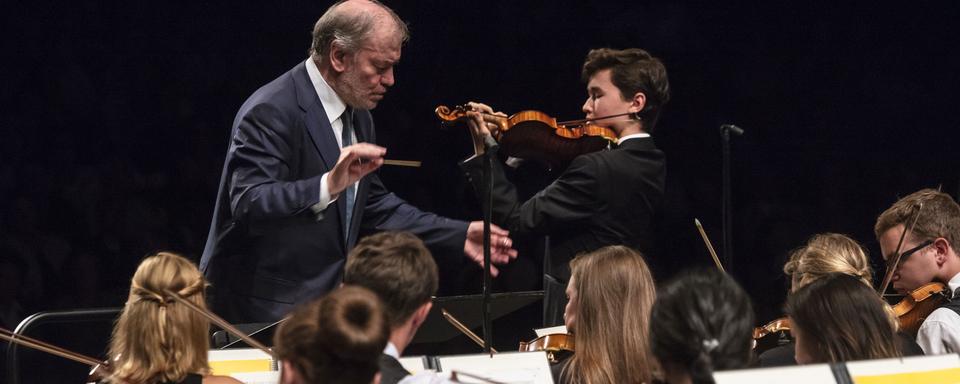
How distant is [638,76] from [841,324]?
1.66 meters

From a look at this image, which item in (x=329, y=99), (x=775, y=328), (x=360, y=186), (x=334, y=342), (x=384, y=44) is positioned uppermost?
(x=384, y=44)

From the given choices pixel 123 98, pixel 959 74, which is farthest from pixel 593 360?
pixel 959 74

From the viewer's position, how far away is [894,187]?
5.80m

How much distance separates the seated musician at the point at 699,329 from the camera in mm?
1652

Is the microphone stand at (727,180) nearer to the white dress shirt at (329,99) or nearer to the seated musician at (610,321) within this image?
the seated musician at (610,321)

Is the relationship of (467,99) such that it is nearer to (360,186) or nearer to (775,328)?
(360,186)

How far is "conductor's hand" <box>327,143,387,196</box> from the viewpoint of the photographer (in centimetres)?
279

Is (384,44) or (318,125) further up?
(384,44)

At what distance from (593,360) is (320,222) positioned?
3.43 feet

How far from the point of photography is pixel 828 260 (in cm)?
301

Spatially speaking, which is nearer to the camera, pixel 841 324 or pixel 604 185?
pixel 841 324

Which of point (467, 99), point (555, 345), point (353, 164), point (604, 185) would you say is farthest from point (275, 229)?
point (467, 99)

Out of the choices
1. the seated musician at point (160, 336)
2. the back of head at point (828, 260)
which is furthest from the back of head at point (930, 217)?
the seated musician at point (160, 336)

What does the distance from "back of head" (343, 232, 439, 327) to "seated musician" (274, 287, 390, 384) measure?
0.45 meters
